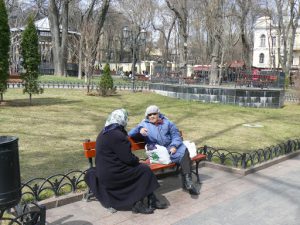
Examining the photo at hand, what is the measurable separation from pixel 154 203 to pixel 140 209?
0.25 m

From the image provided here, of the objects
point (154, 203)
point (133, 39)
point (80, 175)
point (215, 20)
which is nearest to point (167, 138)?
point (154, 203)

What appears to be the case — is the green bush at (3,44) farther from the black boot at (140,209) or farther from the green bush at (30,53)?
the black boot at (140,209)

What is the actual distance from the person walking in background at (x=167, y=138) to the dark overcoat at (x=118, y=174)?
2.51 feet

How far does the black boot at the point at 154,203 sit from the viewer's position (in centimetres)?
487

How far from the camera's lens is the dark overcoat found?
4.52 meters

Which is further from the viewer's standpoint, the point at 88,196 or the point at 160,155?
the point at 160,155

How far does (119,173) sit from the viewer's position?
4578 millimetres

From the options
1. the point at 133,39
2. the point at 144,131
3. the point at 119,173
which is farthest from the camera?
the point at 133,39

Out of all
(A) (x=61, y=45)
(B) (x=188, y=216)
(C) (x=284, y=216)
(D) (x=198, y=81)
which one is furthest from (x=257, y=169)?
(A) (x=61, y=45)

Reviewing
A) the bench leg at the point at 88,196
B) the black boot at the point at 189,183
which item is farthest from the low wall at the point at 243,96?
the bench leg at the point at 88,196

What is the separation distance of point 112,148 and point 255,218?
2005 millimetres

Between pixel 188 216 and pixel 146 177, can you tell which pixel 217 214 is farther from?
pixel 146 177

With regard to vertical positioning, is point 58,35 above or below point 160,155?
above

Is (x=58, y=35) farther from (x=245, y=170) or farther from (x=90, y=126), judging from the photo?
(x=245, y=170)
